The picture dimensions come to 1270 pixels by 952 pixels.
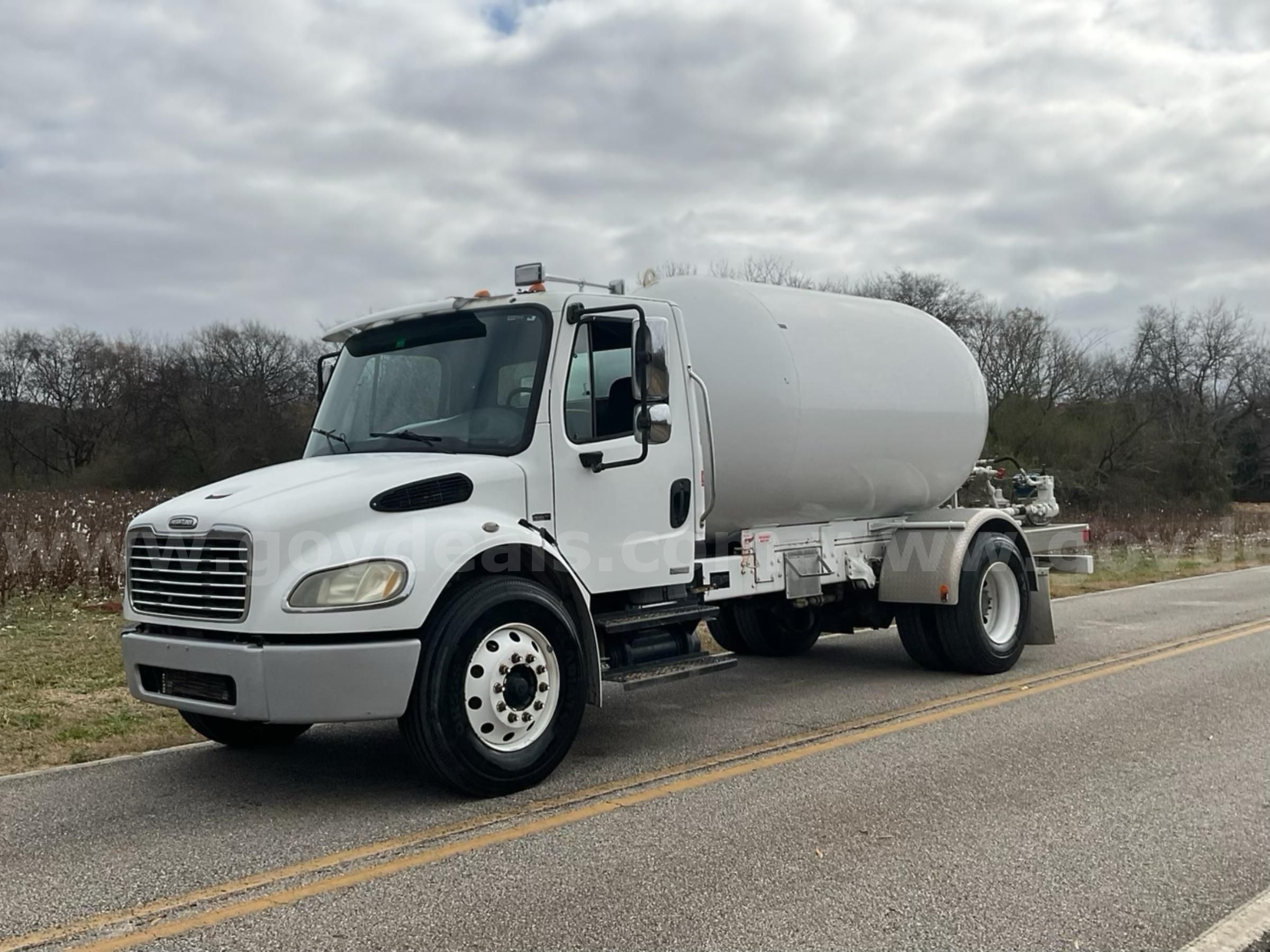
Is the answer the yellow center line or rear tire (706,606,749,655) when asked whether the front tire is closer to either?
the yellow center line

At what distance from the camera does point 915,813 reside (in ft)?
18.2

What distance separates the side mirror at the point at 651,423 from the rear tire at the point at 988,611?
3.81 m

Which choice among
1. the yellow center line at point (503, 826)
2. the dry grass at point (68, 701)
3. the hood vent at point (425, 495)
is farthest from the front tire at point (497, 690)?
the dry grass at point (68, 701)

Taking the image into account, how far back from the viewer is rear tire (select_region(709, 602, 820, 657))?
423 inches

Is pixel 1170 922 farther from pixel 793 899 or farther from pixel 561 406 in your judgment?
pixel 561 406

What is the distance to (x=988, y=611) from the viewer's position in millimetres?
10141

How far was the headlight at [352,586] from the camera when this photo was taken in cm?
551

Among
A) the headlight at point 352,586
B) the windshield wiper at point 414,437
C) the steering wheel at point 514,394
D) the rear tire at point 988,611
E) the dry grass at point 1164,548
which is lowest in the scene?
the dry grass at point 1164,548

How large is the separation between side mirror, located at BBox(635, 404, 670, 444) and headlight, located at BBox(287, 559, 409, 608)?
1.85 meters

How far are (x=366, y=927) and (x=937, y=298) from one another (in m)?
48.5

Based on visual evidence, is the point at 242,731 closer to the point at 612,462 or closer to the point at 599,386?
the point at 612,462

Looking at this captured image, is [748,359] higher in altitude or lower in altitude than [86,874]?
higher

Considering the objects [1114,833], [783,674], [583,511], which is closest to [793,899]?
[1114,833]

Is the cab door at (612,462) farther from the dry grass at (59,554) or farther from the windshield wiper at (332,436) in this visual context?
the dry grass at (59,554)
